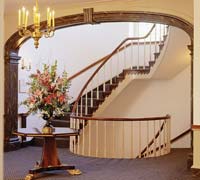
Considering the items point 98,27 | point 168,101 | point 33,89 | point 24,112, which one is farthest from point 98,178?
point 98,27

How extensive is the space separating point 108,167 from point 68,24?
274 cm

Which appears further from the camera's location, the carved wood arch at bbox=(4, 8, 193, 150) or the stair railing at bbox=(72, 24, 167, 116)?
the stair railing at bbox=(72, 24, 167, 116)

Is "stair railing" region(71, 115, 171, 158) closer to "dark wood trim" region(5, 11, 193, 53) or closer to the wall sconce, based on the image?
"dark wood trim" region(5, 11, 193, 53)

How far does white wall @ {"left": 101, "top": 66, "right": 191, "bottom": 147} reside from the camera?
31.0 feet

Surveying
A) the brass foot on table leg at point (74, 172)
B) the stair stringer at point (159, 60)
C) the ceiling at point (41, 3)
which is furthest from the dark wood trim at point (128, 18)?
the brass foot on table leg at point (74, 172)

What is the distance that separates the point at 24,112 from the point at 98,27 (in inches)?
139

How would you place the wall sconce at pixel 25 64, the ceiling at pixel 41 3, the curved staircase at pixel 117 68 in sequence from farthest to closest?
the curved staircase at pixel 117 68 < the wall sconce at pixel 25 64 < the ceiling at pixel 41 3

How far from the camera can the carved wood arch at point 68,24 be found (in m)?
5.96

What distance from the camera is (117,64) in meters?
9.99

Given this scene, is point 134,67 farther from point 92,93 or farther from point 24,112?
point 24,112

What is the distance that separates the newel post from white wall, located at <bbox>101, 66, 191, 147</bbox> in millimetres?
2777

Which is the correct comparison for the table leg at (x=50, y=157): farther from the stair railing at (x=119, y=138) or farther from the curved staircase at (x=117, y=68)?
the curved staircase at (x=117, y=68)

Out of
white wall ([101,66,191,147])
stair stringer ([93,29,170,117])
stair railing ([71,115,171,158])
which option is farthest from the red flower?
white wall ([101,66,191,147])

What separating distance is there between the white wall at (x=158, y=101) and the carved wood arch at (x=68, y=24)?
9.41 feet
